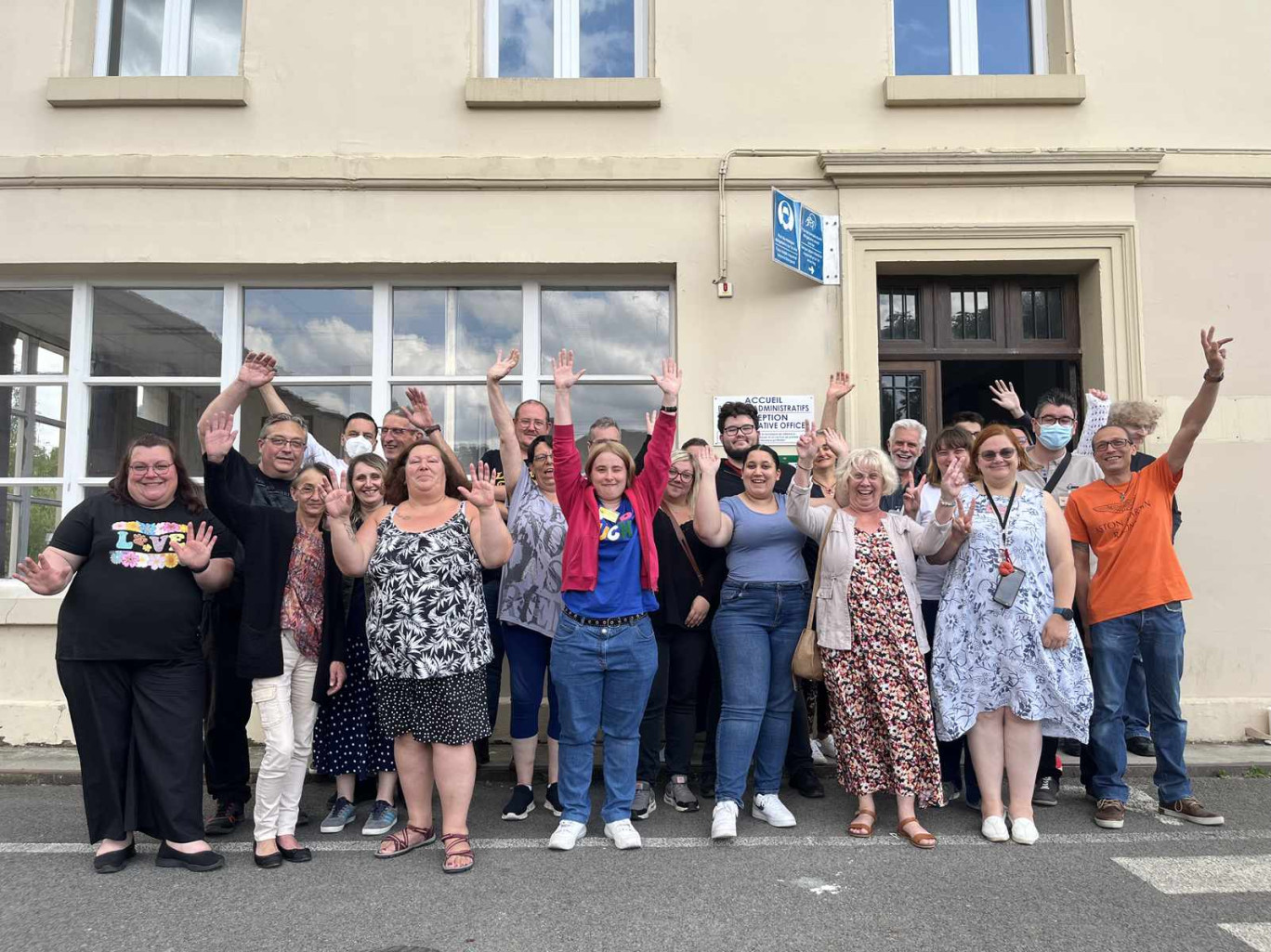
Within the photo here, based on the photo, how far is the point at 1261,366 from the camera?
6305mm

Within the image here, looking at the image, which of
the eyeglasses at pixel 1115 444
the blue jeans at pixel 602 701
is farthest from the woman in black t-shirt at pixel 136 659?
the eyeglasses at pixel 1115 444

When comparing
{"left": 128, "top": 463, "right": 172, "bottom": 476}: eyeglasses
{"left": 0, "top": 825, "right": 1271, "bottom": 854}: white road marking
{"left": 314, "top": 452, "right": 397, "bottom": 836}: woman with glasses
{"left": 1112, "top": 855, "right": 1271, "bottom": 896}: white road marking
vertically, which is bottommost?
{"left": 0, "top": 825, "right": 1271, "bottom": 854}: white road marking

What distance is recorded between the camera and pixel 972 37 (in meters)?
6.88

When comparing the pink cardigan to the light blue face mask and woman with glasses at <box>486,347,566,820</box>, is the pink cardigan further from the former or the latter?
the light blue face mask

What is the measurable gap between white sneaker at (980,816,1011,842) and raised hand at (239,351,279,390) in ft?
13.2

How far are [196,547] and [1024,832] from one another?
12.9 feet

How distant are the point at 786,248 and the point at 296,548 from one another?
3772 mm

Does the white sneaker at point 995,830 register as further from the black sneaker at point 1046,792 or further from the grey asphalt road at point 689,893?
the black sneaker at point 1046,792

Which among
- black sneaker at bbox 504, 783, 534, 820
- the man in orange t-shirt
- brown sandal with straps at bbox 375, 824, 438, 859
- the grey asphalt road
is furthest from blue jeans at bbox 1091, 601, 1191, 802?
brown sandal with straps at bbox 375, 824, 438, 859

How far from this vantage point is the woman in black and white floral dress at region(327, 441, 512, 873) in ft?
12.8

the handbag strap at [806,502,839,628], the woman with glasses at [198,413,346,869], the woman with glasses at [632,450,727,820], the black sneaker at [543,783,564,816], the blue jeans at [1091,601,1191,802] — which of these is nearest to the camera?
the woman with glasses at [198,413,346,869]

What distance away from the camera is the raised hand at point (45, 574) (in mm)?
3709

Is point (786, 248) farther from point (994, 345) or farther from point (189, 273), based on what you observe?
point (189, 273)

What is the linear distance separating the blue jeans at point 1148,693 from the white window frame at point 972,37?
172 inches
